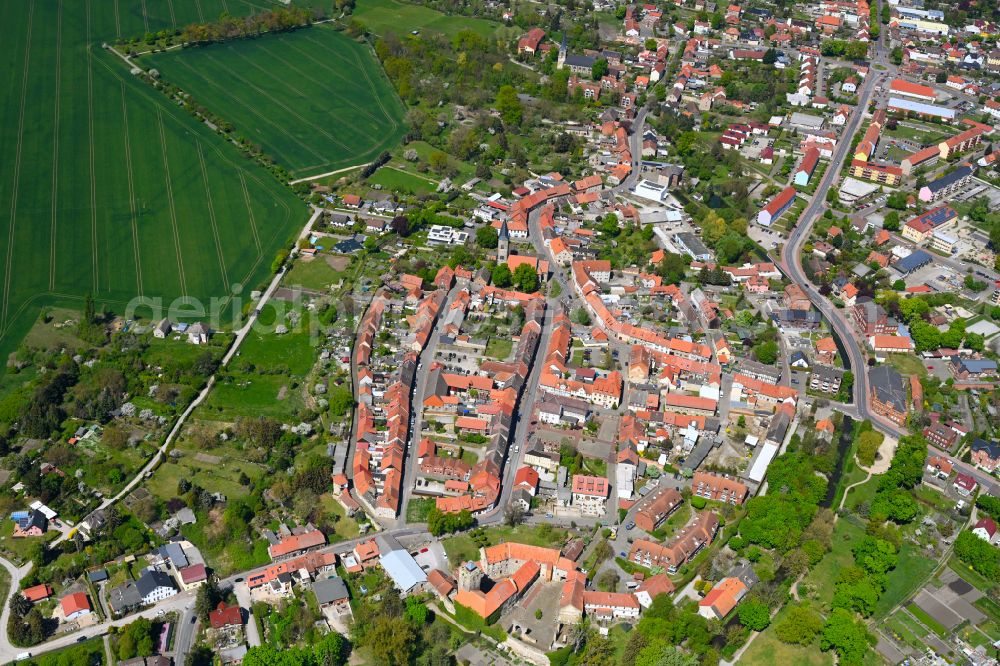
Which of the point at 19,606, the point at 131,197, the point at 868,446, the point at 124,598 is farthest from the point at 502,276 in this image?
the point at 19,606

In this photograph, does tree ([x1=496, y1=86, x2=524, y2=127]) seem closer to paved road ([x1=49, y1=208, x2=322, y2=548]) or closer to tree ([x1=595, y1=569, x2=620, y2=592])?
paved road ([x1=49, y1=208, x2=322, y2=548])

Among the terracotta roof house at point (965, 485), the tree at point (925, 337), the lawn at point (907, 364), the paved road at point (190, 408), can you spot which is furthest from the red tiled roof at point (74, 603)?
the tree at point (925, 337)

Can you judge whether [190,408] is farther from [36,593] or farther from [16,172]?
[16,172]

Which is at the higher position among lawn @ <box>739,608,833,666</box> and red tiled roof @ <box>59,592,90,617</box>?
lawn @ <box>739,608,833,666</box>

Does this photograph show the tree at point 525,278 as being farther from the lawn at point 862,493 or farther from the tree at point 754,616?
the tree at point 754,616

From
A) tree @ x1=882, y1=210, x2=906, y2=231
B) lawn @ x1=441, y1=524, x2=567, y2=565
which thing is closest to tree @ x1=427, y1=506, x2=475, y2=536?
lawn @ x1=441, y1=524, x2=567, y2=565

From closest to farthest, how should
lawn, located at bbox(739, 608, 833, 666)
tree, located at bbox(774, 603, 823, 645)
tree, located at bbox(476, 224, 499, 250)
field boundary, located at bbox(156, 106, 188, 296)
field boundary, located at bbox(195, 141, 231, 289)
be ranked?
lawn, located at bbox(739, 608, 833, 666), tree, located at bbox(774, 603, 823, 645), field boundary, located at bbox(156, 106, 188, 296), field boundary, located at bbox(195, 141, 231, 289), tree, located at bbox(476, 224, 499, 250)

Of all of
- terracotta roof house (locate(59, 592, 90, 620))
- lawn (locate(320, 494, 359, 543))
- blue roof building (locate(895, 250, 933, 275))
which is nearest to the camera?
terracotta roof house (locate(59, 592, 90, 620))
